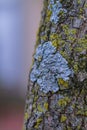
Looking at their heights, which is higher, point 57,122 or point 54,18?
point 54,18

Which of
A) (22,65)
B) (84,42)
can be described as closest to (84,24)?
(84,42)

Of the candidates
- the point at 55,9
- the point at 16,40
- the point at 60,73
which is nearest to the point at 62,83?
the point at 60,73

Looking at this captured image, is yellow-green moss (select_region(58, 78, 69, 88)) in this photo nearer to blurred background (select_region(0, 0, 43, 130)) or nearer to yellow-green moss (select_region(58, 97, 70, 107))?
yellow-green moss (select_region(58, 97, 70, 107))

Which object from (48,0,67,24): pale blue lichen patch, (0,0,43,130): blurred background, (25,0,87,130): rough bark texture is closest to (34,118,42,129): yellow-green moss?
(25,0,87,130): rough bark texture

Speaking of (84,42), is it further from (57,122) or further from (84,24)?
(57,122)

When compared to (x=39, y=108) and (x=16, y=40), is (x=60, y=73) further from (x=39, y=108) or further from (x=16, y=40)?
(x=16, y=40)

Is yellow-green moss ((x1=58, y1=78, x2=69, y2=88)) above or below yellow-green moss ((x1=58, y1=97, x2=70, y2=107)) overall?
above

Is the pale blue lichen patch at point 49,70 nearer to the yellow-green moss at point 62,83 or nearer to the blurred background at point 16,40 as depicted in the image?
the yellow-green moss at point 62,83
